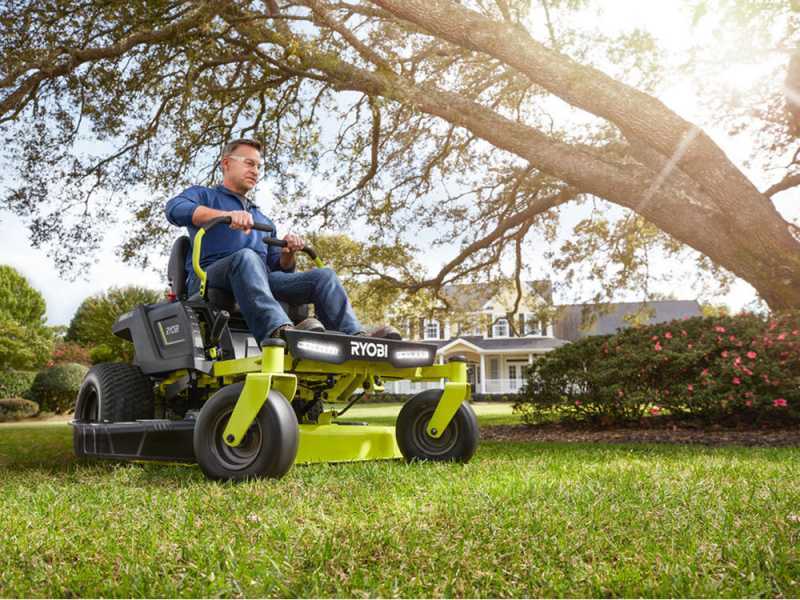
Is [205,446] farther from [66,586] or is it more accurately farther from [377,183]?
[377,183]

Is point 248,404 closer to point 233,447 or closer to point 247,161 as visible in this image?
point 233,447

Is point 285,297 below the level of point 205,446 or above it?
above

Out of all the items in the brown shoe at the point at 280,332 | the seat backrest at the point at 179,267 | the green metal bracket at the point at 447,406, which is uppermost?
the seat backrest at the point at 179,267

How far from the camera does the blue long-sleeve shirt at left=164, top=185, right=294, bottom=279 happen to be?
4.42m

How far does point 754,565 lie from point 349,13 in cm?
974

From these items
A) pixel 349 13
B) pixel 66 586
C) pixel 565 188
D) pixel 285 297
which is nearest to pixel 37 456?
pixel 285 297

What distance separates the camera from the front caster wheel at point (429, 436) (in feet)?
14.5

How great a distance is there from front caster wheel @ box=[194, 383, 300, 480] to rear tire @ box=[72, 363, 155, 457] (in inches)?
46.6

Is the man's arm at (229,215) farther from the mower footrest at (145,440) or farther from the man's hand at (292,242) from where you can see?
the mower footrest at (145,440)

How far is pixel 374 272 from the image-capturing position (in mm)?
13336

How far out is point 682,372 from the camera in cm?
923

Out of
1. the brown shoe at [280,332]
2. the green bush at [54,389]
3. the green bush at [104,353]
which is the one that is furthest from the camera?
the green bush at [104,353]

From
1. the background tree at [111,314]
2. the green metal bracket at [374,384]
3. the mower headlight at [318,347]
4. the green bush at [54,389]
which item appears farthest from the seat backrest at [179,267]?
the background tree at [111,314]

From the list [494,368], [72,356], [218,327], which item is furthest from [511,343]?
[218,327]
